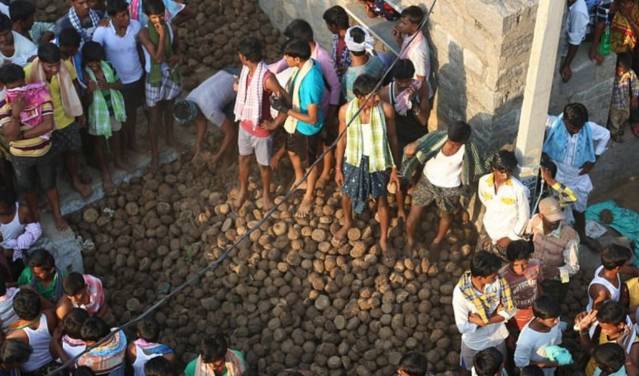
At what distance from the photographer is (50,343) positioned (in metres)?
7.64

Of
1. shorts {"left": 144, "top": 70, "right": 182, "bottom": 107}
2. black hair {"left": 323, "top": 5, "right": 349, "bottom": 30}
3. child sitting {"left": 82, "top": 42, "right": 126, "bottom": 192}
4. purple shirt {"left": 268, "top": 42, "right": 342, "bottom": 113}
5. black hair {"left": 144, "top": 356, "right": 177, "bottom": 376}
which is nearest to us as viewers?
black hair {"left": 144, "top": 356, "right": 177, "bottom": 376}

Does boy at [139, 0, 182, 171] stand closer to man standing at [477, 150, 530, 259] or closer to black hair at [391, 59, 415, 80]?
black hair at [391, 59, 415, 80]

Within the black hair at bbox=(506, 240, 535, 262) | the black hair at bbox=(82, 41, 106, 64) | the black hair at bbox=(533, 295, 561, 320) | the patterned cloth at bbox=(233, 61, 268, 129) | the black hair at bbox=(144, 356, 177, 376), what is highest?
the black hair at bbox=(82, 41, 106, 64)

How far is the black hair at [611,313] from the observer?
23.2 feet

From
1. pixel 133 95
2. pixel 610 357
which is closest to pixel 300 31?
pixel 133 95

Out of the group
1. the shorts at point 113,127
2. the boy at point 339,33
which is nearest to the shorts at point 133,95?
the shorts at point 113,127

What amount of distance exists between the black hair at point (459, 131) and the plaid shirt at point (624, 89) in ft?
6.78

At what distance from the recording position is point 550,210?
299 inches

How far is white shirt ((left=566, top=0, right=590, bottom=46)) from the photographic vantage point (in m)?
8.53

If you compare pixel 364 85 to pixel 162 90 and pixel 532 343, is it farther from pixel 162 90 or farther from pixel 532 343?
pixel 532 343

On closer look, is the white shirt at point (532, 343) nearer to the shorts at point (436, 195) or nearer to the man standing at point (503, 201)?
the man standing at point (503, 201)

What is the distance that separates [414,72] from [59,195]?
3112 mm

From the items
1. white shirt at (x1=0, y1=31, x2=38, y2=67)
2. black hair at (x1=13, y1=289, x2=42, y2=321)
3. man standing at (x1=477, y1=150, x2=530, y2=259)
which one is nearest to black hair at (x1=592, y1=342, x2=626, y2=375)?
man standing at (x1=477, y1=150, x2=530, y2=259)

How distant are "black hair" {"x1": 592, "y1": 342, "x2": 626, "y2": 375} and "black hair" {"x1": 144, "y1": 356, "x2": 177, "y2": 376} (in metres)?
2.70
